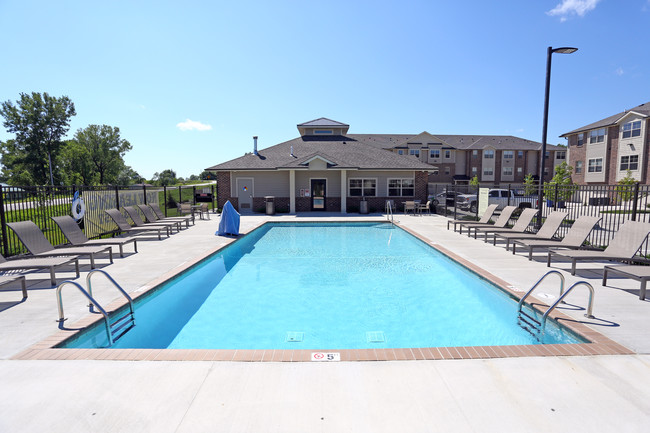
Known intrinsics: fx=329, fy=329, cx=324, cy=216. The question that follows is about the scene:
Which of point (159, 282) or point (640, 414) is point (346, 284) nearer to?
point (159, 282)

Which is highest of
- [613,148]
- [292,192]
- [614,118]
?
[614,118]

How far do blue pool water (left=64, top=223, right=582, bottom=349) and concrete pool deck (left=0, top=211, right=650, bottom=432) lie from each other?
41.8 inches

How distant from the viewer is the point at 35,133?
53.6m

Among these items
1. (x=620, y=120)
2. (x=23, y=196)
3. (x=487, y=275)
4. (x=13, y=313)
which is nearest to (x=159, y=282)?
(x=13, y=313)

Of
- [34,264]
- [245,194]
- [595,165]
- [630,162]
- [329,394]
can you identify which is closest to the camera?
[329,394]

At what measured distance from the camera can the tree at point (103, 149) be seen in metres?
59.8

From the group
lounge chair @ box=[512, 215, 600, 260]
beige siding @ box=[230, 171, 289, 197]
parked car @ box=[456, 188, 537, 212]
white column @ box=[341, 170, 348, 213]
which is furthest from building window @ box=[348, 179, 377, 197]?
lounge chair @ box=[512, 215, 600, 260]

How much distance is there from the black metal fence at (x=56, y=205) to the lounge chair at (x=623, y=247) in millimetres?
13278

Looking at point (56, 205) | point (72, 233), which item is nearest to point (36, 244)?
point (72, 233)

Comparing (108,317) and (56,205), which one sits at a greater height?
(56,205)

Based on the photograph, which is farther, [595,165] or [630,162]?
[595,165]

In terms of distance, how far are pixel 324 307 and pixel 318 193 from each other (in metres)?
17.5

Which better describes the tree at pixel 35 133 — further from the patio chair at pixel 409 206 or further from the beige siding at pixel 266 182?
the patio chair at pixel 409 206

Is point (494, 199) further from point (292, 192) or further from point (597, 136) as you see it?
point (597, 136)
